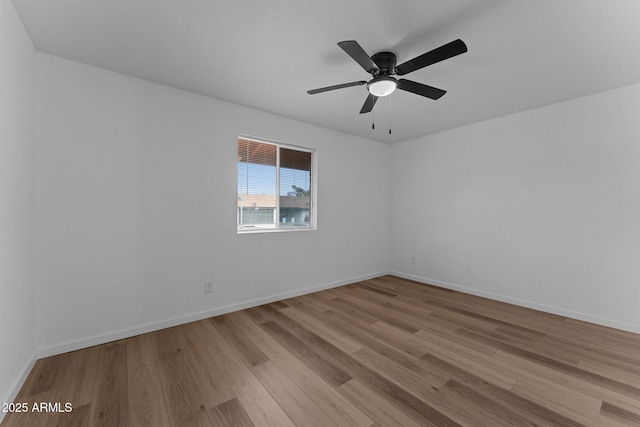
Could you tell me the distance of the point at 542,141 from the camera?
3.25 metres

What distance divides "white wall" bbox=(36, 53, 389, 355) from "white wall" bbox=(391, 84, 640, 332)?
2429 mm

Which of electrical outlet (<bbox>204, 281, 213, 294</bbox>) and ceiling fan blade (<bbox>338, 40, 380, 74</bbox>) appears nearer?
ceiling fan blade (<bbox>338, 40, 380, 74</bbox>)

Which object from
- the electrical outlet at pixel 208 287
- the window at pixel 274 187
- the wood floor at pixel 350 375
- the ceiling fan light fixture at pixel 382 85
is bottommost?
the wood floor at pixel 350 375

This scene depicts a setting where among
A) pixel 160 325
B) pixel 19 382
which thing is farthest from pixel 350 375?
pixel 19 382

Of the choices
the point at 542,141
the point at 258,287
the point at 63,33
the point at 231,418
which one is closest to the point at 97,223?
the point at 63,33

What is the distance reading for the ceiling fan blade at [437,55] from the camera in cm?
162

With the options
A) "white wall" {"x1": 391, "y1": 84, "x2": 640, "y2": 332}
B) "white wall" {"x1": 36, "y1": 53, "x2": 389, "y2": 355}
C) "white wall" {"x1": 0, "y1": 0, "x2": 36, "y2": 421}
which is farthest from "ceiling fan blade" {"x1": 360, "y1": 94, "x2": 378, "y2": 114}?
"white wall" {"x1": 0, "y1": 0, "x2": 36, "y2": 421}

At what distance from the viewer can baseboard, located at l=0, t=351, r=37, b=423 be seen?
5.11ft

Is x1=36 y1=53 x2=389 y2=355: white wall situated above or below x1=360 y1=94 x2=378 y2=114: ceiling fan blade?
below

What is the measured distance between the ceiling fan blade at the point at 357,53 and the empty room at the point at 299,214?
1 centimetres

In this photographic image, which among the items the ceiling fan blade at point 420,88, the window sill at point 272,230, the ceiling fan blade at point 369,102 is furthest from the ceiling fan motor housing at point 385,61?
the window sill at point 272,230

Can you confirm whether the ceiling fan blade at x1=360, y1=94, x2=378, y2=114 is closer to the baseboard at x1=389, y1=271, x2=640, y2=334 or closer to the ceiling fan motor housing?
the ceiling fan motor housing

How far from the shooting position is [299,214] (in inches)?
155

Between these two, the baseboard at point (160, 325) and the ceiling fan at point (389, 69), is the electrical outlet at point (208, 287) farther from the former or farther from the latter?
the ceiling fan at point (389, 69)
